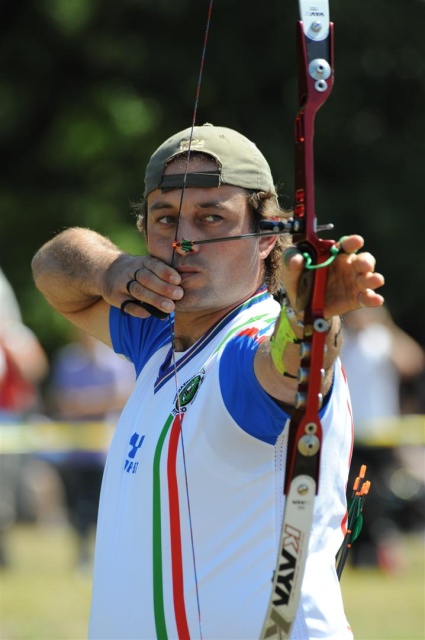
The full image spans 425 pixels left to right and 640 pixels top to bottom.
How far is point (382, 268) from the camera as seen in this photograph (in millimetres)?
14195

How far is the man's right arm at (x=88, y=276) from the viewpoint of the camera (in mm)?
3242

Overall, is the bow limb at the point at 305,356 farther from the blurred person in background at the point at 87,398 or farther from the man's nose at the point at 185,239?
the blurred person in background at the point at 87,398

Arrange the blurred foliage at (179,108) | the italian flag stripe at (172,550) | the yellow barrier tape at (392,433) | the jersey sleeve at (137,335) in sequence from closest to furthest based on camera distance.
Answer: the italian flag stripe at (172,550)
the jersey sleeve at (137,335)
the yellow barrier tape at (392,433)
the blurred foliage at (179,108)

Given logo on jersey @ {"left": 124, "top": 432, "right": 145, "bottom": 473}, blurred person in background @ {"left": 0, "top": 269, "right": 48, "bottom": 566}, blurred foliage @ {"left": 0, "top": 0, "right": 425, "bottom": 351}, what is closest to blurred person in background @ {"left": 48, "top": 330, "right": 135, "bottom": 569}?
blurred person in background @ {"left": 0, "top": 269, "right": 48, "bottom": 566}

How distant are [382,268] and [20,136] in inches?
184

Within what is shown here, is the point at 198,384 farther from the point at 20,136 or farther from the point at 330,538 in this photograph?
the point at 20,136

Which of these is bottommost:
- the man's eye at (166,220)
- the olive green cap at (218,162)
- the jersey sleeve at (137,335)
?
the jersey sleeve at (137,335)

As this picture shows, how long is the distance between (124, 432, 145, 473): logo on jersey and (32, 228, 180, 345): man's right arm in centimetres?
35

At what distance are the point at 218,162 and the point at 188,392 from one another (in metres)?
0.61

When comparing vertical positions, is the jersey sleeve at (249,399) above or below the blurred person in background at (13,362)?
below

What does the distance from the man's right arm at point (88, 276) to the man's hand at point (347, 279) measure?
2.93ft

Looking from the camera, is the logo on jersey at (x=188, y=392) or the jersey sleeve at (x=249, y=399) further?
the logo on jersey at (x=188, y=392)

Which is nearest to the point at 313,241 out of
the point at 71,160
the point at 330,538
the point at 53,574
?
the point at 330,538

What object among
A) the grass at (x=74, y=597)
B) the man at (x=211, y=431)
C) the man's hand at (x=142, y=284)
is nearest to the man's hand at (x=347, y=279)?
the man at (x=211, y=431)
